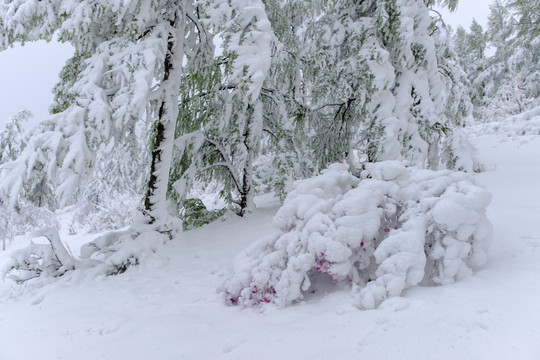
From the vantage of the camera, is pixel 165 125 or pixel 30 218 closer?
pixel 165 125

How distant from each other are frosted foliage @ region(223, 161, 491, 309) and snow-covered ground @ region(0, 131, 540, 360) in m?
0.15

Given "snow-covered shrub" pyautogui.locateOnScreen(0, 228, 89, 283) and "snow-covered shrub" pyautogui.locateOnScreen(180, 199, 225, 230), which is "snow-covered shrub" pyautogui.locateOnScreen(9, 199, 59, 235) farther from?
"snow-covered shrub" pyautogui.locateOnScreen(0, 228, 89, 283)

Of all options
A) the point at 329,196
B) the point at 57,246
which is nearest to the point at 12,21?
the point at 57,246

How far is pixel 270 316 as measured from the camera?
9.57 ft

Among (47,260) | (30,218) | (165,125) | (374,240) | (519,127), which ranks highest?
(165,125)

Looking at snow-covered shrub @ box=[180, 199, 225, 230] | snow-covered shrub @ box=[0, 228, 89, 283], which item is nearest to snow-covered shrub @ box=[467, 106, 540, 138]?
snow-covered shrub @ box=[180, 199, 225, 230]

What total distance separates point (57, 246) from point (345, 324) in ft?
14.1

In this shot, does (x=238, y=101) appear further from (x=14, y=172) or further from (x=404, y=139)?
(x=14, y=172)

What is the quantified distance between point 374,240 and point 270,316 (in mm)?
1147

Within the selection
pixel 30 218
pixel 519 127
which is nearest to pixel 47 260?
pixel 519 127

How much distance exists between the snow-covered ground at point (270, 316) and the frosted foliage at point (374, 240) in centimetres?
15

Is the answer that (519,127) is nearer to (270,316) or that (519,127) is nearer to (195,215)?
(195,215)

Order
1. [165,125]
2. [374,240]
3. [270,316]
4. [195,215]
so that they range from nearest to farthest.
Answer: [270,316] < [374,240] < [165,125] < [195,215]

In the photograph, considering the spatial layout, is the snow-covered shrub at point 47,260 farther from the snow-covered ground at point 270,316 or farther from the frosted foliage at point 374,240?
the frosted foliage at point 374,240
